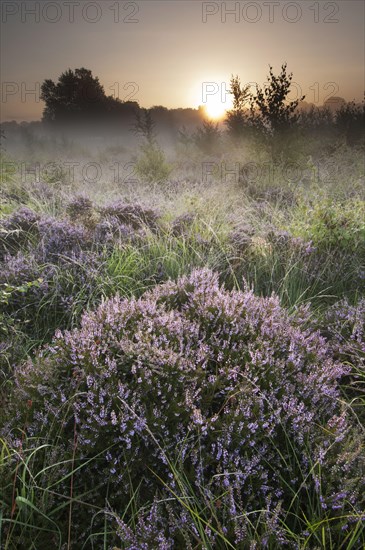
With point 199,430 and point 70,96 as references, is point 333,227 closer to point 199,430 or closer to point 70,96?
point 199,430

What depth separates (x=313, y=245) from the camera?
200 inches

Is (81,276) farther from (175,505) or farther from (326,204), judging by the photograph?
(326,204)

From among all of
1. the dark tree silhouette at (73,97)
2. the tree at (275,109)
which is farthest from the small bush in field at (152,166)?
the dark tree silhouette at (73,97)

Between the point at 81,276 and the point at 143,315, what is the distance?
1674 mm

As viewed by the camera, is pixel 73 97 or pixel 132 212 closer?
pixel 132 212

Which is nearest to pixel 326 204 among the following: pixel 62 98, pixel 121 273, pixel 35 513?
pixel 121 273

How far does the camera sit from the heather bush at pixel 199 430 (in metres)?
1.60

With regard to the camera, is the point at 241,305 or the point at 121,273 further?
the point at 121,273

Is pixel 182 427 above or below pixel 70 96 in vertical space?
below

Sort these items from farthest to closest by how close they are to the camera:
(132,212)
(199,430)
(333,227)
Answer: (132,212) → (333,227) → (199,430)

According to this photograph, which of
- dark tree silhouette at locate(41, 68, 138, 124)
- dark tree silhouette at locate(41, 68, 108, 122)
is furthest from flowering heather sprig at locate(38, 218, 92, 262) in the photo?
dark tree silhouette at locate(41, 68, 108, 122)

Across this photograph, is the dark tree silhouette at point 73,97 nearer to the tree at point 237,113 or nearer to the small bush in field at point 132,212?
the tree at point 237,113

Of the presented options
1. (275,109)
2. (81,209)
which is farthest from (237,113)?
(81,209)

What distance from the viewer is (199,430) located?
6.06 ft
